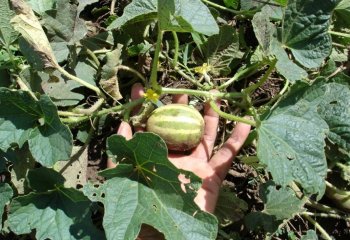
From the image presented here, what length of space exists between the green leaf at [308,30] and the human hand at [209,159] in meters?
0.46

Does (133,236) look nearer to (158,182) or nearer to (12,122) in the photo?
(158,182)

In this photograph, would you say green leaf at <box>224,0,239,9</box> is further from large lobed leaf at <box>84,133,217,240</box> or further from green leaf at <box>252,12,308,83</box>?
large lobed leaf at <box>84,133,217,240</box>

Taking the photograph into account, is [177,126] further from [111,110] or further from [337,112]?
[337,112]

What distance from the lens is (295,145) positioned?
87.7 inches

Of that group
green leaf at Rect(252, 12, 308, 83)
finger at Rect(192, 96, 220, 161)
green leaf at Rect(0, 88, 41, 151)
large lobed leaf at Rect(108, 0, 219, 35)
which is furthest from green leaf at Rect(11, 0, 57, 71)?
green leaf at Rect(252, 12, 308, 83)

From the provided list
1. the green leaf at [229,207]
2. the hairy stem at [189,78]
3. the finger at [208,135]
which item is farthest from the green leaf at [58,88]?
the green leaf at [229,207]

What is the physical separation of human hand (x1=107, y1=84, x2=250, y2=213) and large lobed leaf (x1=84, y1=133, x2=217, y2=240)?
20 centimetres

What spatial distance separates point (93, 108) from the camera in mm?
2684

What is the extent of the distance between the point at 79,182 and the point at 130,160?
65 centimetres

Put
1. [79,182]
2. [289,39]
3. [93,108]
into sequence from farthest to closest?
[79,182] < [93,108] < [289,39]

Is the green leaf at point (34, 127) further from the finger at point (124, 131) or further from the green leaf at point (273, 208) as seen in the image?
the green leaf at point (273, 208)

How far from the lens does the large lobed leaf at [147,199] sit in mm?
2207

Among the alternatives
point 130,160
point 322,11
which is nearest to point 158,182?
point 130,160

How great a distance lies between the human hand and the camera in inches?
99.3
